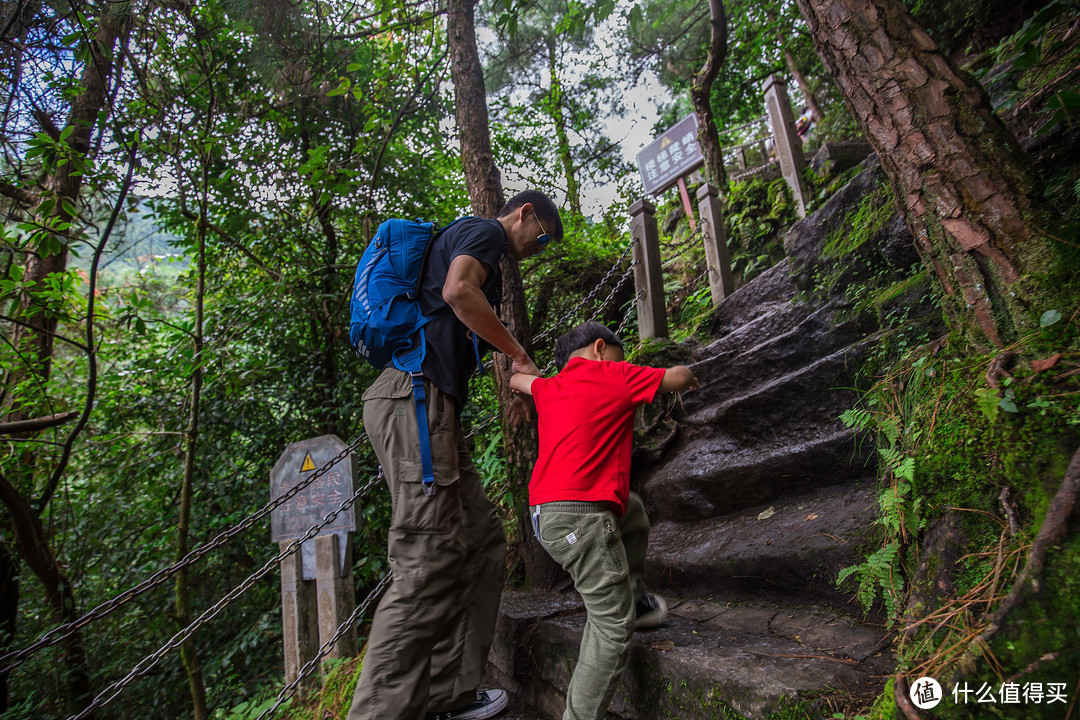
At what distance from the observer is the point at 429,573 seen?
1.83 meters

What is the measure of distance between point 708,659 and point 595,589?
437 millimetres

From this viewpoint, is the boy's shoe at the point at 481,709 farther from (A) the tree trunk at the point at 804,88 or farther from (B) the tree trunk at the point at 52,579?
(A) the tree trunk at the point at 804,88

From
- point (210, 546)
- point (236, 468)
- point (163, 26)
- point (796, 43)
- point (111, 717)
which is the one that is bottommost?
point (111, 717)

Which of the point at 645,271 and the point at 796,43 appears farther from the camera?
the point at 796,43

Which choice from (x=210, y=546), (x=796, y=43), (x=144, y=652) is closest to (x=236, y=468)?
(x=144, y=652)

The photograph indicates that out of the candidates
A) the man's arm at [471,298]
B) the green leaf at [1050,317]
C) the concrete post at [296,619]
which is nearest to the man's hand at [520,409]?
the man's arm at [471,298]

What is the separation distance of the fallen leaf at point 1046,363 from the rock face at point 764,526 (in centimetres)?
86

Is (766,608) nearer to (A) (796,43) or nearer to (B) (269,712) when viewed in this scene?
(B) (269,712)

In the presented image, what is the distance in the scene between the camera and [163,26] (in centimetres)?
475

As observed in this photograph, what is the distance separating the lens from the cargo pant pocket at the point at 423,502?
73.5 inches

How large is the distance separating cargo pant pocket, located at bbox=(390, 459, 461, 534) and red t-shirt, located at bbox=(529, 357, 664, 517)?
13.5 inches

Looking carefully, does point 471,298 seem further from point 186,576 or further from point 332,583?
point 186,576

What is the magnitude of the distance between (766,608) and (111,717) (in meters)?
5.91

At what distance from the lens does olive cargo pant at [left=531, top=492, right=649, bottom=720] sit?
1824 millimetres
